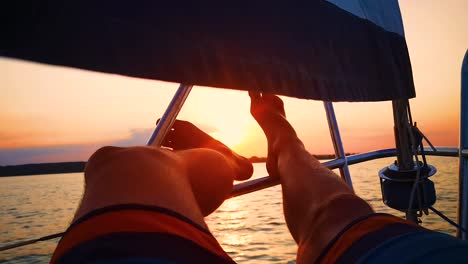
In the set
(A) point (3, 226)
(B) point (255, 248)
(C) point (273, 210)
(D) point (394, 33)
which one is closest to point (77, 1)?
(D) point (394, 33)

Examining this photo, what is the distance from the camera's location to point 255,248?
727 cm

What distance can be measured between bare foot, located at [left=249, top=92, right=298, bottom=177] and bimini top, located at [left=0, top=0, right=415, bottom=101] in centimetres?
46

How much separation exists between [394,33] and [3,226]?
14284 millimetres

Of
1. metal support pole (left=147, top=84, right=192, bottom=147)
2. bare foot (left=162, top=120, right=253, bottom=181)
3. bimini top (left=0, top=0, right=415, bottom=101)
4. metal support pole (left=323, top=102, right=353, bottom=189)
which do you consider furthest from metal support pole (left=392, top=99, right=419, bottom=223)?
metal support pole (left=147, top=84, right=192, bottom=147)

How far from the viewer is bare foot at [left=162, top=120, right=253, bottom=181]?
141cm

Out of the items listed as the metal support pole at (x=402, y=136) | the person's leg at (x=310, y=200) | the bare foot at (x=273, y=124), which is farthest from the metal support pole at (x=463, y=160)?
the bare foot at (x=273, y=124)

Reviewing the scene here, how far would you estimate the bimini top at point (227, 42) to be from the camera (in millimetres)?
342

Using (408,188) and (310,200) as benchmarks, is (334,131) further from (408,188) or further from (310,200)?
(310,200)

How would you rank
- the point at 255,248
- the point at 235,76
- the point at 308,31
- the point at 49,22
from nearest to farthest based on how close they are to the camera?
the point at 49,22 → the point at 235,76 → the point at 308,31 → the point at 255,248

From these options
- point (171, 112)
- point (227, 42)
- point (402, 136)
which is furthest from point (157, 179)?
point (402, 136)

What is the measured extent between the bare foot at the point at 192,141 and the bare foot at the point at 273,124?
13 cm

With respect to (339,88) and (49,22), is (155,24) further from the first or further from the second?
(339,88)

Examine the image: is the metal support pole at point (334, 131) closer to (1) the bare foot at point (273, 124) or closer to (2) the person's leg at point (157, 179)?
(1) the bare foot at point (273, 124)

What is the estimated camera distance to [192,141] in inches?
57.6
